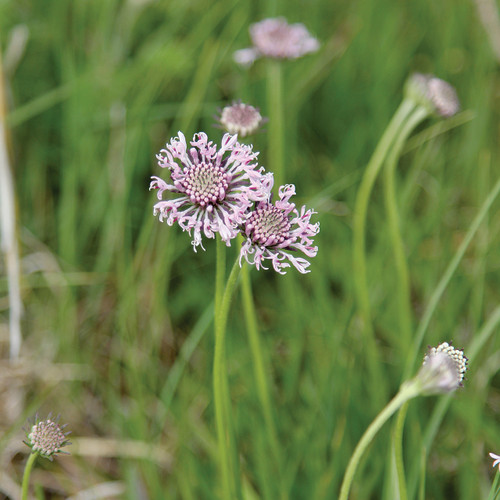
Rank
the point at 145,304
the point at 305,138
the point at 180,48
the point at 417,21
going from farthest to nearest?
the point at 417,21
the point at 305,138
the point at 180,48
the point at 145,304

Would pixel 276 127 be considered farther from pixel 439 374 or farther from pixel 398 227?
pixel 439 374

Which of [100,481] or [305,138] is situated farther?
[305,138]

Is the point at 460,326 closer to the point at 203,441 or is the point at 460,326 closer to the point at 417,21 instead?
the point at 203,441

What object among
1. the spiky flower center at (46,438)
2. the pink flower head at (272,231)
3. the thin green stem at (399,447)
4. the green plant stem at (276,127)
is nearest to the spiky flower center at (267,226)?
the pink flower head at (272,231)

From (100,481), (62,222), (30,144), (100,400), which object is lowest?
(100,481)

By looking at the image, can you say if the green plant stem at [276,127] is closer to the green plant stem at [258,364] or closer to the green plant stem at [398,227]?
the green plant stem at [398,227]

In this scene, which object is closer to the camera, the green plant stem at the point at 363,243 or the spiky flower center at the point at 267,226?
the spiky flower center at the point at 267,226

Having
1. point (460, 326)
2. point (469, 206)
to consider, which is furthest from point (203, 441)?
point (469, 206)

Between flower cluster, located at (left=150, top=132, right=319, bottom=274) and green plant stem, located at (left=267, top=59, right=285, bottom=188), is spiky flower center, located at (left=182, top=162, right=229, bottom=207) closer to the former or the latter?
flower cluster, located at (left=150, top=132, right=319, bottom=274)
